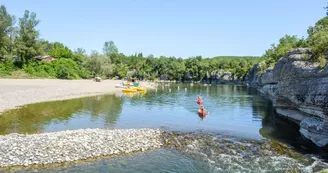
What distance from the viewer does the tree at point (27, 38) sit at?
82.4 meters

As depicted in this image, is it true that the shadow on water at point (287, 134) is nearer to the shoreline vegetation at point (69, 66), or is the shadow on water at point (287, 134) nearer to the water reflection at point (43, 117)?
the shoreline vegetation at point (69, 66)

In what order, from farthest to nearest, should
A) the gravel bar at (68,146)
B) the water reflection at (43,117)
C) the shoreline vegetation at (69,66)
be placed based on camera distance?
the shoreline vegetation at (69,66)
the water reflection at (43,117)
the gravel bar at (68,146)

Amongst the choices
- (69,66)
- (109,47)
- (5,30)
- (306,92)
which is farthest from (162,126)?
(109,47)

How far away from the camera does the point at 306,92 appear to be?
24.2 meters

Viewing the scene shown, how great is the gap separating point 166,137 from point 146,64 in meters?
140

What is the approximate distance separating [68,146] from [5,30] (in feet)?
253

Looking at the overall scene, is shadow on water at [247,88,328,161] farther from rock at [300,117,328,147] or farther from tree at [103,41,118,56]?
Result: tree at [103,41,118,56]

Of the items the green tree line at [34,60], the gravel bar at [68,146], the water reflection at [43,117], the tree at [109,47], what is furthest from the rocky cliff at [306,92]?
the tree at [109,47]

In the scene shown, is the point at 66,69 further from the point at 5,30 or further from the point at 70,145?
the point at 70,145

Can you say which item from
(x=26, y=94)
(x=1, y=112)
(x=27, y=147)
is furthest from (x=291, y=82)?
(x=26, y=94)

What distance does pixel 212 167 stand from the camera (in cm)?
1620

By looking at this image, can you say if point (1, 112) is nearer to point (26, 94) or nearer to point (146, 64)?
point (26, 94)

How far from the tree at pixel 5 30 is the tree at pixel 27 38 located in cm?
270

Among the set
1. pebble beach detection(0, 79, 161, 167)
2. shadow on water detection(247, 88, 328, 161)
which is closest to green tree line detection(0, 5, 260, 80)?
pebble beach detection(0, 79, 161, 167)
